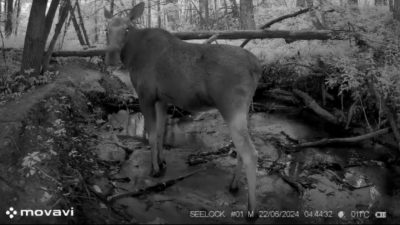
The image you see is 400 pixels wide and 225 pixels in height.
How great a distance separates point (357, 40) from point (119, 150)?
17.3ft

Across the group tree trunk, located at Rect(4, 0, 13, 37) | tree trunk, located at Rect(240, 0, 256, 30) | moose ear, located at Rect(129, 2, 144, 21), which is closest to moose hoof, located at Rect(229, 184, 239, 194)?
moose ear, located at Rect(129, 2, 144, 21)

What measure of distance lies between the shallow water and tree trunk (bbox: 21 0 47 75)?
229 centimetres

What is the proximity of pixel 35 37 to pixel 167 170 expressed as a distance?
3814mm

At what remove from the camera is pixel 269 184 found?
17.9 feet

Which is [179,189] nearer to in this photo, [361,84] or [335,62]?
[361,84]

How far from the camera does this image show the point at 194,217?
14.5 ft

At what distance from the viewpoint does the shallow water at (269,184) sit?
457 cm

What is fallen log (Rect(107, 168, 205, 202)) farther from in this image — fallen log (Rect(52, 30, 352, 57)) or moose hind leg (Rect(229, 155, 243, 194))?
fallen log (Rect(52, 30, 352, 57))

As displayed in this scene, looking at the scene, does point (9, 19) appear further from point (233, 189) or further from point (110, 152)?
point (233, 189)

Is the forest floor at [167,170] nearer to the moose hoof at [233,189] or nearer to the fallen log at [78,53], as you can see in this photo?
the moose hoof at [233,189]

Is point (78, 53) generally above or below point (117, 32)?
below

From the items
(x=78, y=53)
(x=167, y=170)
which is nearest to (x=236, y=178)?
(x=167, y=170)

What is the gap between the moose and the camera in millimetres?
4445

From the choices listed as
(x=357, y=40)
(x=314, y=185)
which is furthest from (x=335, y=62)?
(x=314, y=185)
